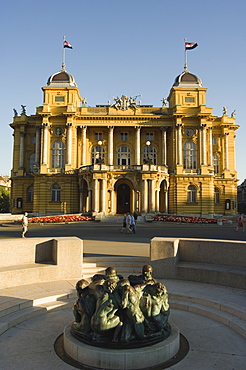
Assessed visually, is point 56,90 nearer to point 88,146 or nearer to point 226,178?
point 88,146

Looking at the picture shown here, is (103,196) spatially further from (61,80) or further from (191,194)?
(61,80)

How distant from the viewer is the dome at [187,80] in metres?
55.1

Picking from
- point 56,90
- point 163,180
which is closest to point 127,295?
point 163,180

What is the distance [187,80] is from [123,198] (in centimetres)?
2426

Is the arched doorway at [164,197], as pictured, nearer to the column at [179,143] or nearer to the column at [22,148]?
the column at [179,143]

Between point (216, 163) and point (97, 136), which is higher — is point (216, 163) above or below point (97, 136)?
below

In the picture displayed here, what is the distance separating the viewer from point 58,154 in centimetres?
5319

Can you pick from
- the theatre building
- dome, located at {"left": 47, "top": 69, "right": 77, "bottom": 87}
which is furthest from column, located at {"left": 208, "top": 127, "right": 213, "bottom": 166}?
dome, located at {"left": 47, "top": 69, "right": 77, "bottom": 87}

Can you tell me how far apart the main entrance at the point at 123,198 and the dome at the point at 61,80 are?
2087 centimetres

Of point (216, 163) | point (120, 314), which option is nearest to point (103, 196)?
point (216, 163)

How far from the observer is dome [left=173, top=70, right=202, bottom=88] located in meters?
55.1

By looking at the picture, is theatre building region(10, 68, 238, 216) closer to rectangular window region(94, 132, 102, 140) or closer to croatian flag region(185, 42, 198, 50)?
rectangular window region(94, 132, 102, 140)

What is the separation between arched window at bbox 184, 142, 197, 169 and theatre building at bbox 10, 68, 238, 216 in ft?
0.55

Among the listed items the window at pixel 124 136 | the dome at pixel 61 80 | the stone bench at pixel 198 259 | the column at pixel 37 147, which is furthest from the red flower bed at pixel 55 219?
the stone bench at pixel 198 259
